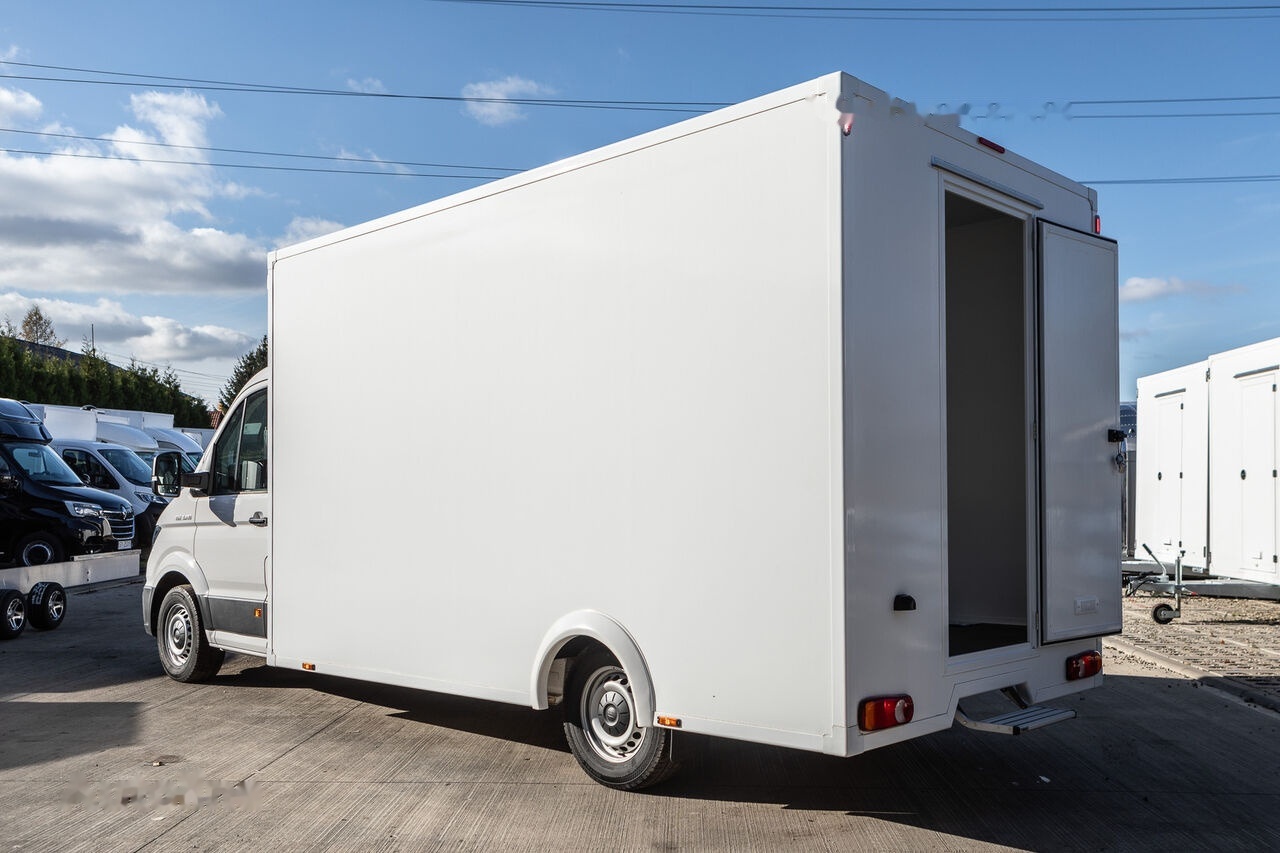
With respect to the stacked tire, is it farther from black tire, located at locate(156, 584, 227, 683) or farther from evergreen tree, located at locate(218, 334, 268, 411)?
evergreen tree, located at locate(218, 334, 268, 411)

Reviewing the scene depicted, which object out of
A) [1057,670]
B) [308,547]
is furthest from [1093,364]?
[308,547]

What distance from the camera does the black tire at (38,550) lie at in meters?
14.2

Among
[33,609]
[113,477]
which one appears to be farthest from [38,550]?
[113,477]

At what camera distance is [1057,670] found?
5562mm

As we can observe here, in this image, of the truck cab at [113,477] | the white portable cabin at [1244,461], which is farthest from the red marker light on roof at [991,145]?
the truck cab at [113,477]

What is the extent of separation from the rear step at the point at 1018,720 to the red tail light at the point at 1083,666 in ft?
0.86

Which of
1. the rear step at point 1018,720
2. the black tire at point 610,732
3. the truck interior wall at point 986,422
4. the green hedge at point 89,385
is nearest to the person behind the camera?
the rear step at point 1018,720

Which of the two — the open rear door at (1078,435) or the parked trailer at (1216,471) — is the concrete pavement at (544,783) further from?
the parked trailer at (1216,471)

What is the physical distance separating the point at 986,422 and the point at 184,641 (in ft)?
20.2

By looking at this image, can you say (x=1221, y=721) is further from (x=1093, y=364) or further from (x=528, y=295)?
(x=528, y=295)

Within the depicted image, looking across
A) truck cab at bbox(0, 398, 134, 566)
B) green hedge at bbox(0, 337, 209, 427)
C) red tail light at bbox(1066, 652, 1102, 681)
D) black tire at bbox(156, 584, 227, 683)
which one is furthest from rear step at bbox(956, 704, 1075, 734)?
green hedge at bbox(0, 337, 209, 427)

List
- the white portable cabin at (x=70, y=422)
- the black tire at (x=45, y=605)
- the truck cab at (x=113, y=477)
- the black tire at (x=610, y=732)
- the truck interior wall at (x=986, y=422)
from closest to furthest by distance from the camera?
the black tire at (x=610, y=732) → the truck interior wall at (x=986, y=422) → the black tire at (x=45, y=605) → the truck cab at (x=113, y=477) → the white portable cabin at (x=70, y=422)

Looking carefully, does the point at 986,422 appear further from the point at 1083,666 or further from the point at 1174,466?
the point at 1174,466

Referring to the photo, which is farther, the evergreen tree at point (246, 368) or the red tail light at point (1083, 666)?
the evergreen tree at point (246, 368)
